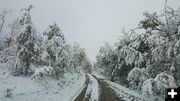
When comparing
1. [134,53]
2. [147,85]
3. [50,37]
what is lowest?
[147,85]

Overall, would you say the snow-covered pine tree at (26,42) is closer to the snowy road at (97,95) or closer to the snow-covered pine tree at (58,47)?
the snowy road at (97,95)

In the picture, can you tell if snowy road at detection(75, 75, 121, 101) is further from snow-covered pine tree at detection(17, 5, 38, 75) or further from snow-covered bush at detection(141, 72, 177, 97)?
snow-covered pine tree at detection(17, 5, 38, 75)

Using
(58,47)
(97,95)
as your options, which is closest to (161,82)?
(97,95)

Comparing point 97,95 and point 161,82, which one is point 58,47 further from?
point 161,82

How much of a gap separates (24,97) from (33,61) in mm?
9655

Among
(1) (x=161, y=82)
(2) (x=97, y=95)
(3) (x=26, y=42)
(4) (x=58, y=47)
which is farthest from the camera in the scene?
(4) (x=58, y=47)

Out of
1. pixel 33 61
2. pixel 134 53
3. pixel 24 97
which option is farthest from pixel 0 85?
pixel 134 53

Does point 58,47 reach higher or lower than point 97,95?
higher

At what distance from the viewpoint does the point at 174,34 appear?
58.7 ft

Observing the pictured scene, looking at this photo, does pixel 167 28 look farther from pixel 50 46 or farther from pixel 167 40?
pixel 50 46

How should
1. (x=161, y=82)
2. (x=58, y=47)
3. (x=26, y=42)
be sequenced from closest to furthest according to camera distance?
(x=161, y=82) < (x=26, y=42) < (x=58, y=47)

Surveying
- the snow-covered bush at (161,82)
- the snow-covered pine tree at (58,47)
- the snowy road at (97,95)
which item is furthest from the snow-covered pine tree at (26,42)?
the snow-covered bush at (161,82)

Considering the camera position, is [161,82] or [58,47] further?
[58,47]

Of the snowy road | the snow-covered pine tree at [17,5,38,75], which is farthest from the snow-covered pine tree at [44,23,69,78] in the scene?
the snow-covered pine tree at [17,5,38,75]
